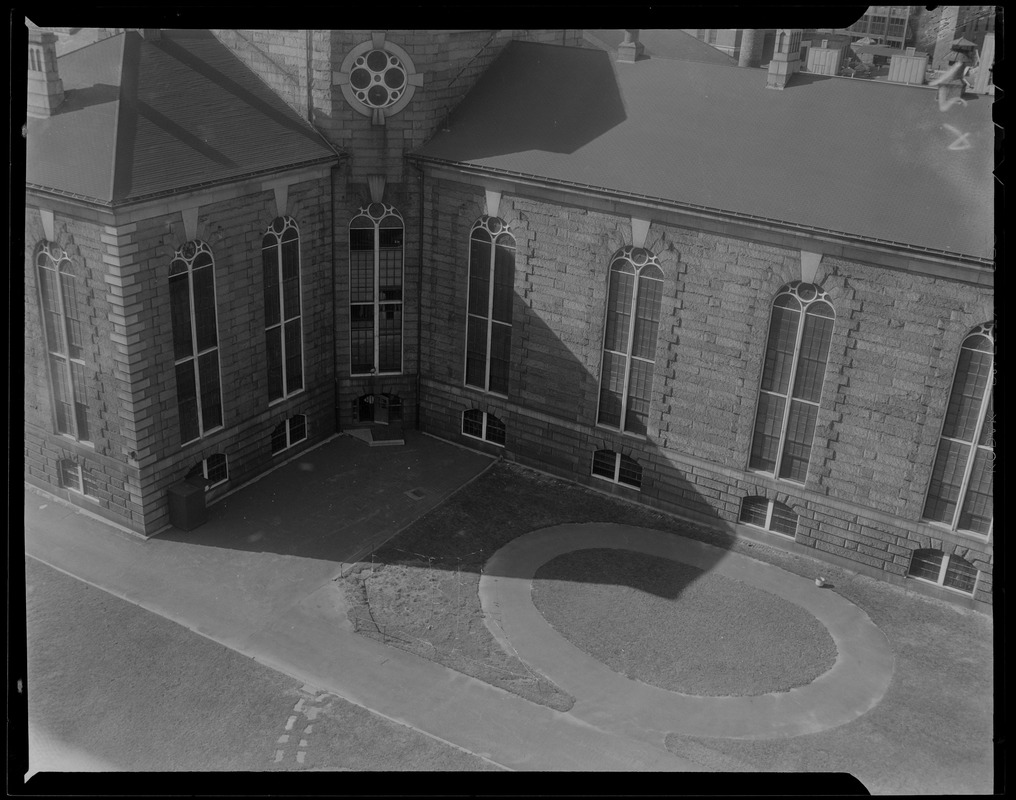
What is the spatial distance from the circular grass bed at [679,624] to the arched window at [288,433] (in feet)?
34.9

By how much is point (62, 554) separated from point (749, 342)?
68.3 ft

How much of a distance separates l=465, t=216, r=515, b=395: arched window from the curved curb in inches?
259

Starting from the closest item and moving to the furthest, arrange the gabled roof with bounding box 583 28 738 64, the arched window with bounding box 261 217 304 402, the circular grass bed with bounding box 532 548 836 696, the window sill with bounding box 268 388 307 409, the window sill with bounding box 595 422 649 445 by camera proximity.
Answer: the circular grass bed with bounding box 532 548 836 696 → the arched window with bounding box 261 217 304 402 → the window sill with bounding box 595 422 649 445 → the window sill with bounding box 268 388 307 409 → the gabled roof with bounding box 583 28 738 64

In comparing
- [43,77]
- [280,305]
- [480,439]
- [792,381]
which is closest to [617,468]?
[480,439]

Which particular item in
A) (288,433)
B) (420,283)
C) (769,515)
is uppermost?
(420,283)

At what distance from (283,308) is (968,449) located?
2106cm

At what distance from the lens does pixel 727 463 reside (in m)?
31.2

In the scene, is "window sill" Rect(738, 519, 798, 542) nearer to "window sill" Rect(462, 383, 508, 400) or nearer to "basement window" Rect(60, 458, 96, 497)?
"window sill" Rect(462, 383, 508, 400)

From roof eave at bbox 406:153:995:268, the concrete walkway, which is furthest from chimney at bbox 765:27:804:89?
the concrete walkway

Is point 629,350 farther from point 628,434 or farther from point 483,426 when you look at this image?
point 483,426

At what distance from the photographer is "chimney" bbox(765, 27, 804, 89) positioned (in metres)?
30.1

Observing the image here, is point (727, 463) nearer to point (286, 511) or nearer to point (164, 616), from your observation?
point (286, 511)

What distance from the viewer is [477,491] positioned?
110ft
